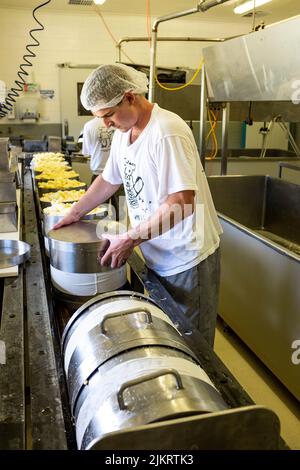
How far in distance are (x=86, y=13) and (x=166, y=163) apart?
5714mm

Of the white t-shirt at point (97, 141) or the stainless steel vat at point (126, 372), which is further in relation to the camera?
the white t-shirt at point (97, 141)

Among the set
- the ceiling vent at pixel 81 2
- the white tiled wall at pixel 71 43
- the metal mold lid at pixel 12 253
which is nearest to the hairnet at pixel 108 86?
the metal mold lid at pixel 12 253

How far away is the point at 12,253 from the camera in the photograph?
5.17 ft

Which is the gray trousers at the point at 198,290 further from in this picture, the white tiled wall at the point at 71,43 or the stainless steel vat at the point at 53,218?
the white tiled wall at the point at 71,43

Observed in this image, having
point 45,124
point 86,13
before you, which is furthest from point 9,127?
point 86,13

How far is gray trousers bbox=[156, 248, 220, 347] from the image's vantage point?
1.47 metres

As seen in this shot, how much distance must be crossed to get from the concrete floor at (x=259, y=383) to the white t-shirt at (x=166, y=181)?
83 centimetres

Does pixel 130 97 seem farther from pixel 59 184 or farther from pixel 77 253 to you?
pixel 59 184

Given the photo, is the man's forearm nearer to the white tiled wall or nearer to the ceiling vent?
the ceiling vent

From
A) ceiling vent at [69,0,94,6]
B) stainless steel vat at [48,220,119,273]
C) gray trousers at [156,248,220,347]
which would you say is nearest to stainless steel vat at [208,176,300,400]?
gray trousers at [156,248,220,347]

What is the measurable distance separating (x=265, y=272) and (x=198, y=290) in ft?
2.34

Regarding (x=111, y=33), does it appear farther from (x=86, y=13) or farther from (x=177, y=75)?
(x=177, y=75)

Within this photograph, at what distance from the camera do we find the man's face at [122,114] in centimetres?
130

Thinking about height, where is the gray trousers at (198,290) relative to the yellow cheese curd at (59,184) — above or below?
below
